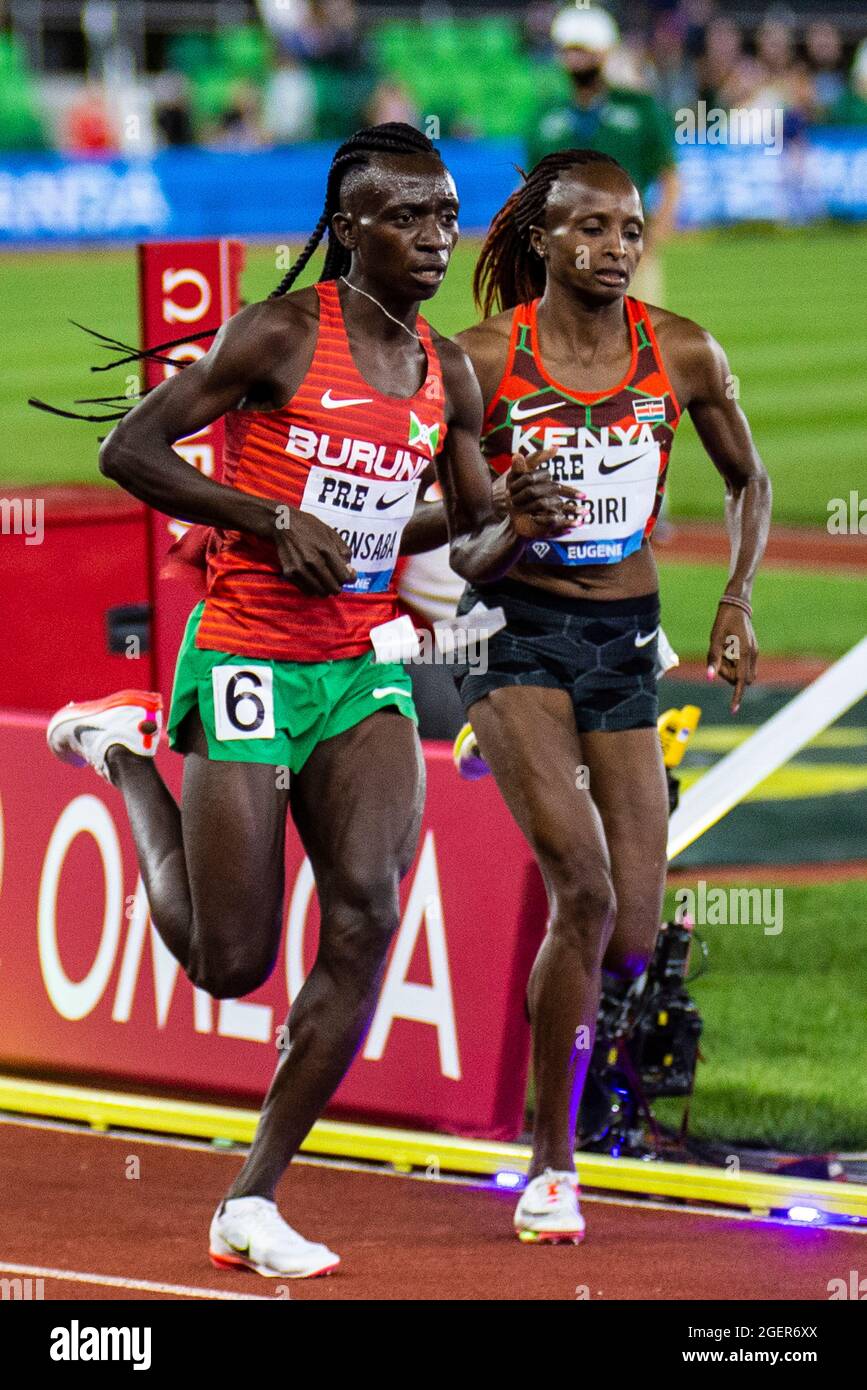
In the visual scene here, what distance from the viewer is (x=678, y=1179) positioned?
5949 mm

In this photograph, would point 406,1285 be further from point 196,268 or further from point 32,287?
point 32,287

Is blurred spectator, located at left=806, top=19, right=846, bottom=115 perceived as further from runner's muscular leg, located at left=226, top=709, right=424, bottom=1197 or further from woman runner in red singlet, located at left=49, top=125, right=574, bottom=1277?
runner's muscular leg, located at left=226, top=709, right=424, bottom=1197

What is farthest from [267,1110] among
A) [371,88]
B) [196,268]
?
[371,88]

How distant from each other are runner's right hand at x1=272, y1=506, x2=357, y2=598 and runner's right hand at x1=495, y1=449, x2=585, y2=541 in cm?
45

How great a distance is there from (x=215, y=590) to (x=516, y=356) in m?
0.98

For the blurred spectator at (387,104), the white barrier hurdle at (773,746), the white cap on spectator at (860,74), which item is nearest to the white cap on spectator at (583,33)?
the white barrier hurdle at (773,746)

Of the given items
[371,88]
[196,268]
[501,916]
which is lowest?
[501,916]

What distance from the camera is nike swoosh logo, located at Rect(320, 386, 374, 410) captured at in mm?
5258

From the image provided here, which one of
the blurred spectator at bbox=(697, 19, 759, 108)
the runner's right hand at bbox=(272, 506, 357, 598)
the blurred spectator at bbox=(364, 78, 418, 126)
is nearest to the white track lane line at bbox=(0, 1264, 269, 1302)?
the runner's right hand at bbox=(272, 506, 357, 598)

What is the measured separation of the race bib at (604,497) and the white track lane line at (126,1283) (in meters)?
1.79

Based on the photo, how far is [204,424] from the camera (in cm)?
523

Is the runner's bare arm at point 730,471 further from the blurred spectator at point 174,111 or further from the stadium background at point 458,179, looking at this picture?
the blurred spectator at point 174,111

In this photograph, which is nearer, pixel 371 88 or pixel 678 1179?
pixel 678 1179

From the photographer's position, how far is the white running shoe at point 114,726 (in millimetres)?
6117
